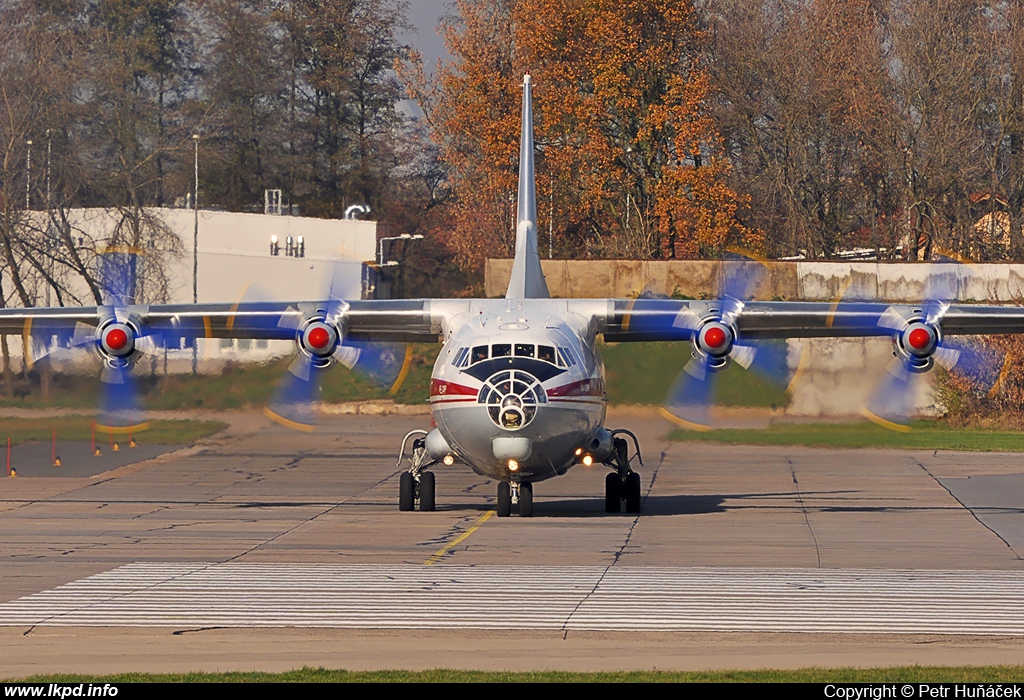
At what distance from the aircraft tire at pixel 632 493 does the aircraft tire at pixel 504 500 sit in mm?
2711

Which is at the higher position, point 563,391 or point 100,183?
point 100,183

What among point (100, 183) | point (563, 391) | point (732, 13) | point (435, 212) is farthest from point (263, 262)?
point (563, 391)

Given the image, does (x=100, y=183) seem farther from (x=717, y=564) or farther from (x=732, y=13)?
(x=717, y=564)

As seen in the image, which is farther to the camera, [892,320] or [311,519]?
[892,320]

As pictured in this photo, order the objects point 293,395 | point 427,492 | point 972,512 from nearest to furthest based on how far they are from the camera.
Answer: point 972,512 → point 427,492 → point 293,395

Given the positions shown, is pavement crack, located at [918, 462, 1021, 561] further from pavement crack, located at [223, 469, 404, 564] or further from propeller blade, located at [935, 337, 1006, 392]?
pavement crack, located at [223, 469, 404, 564]

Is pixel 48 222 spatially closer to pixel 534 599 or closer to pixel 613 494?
pixel 613 494

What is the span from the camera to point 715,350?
27.3 meters

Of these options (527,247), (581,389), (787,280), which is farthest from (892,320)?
(787,280)

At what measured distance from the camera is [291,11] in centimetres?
8406

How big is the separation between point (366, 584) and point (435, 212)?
67.1 m

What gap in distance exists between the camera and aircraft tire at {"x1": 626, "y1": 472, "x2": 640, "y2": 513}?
27.5m

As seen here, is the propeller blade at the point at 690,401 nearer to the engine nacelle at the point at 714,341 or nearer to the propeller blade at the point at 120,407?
the engine nacelle at the point at 714,341

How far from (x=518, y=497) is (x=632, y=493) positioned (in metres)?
2.64
